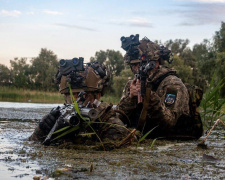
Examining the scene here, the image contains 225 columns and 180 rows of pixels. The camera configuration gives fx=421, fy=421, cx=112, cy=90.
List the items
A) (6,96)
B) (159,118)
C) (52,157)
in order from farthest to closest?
(6,96) < (159,118) < (52,157)

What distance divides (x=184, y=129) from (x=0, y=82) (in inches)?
3408

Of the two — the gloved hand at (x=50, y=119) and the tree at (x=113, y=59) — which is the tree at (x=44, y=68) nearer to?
the tree at (x=113, y=59)

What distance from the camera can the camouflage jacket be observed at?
6238 millimetres

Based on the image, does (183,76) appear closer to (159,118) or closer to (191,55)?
(191,55)

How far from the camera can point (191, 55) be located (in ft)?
282

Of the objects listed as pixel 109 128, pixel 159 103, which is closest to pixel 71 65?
pixel 109 128

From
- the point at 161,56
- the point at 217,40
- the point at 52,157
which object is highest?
the point at 217,40

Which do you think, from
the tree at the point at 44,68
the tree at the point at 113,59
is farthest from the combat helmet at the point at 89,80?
the tree at the point at 113,59

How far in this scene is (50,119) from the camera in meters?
5.46

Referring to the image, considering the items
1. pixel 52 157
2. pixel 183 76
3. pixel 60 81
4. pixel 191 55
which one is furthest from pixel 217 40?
pixel 52 157

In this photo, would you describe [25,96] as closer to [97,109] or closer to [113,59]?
[97,109]

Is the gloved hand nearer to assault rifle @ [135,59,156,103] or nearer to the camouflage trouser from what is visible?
the camouflage trouser

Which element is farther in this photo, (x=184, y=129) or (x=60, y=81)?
(x=60, y=81)

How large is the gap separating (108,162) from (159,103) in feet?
6.83
